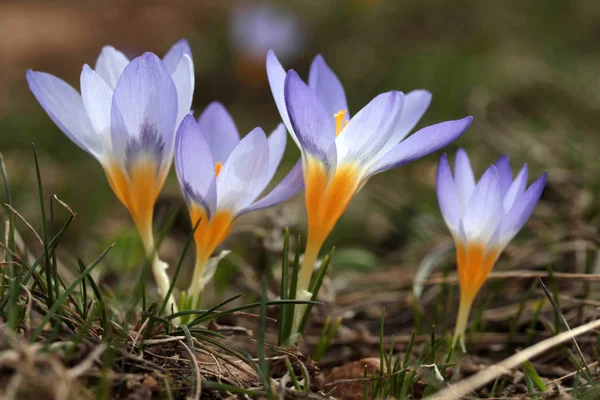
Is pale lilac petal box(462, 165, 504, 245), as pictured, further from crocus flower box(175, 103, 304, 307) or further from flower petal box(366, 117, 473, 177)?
crocus flower box(175, 103, 304, 307)

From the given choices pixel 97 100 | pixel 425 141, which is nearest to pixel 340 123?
pixel 425 141

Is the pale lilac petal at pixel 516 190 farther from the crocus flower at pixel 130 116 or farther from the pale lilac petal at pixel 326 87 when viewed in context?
the crocus flower at pixel 130 116

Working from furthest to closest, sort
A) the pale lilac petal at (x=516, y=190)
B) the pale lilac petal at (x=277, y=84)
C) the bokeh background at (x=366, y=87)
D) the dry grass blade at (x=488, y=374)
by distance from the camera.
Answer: the bokeh background at (x=366, y=87)
the pale lilac petal at (x=516, y=190)
the pale lilac petal at (x=277, y=84)
the dry grass blade at (x=488, y=374)

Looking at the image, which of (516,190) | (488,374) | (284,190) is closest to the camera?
(488,374)

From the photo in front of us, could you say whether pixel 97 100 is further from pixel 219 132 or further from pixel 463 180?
pixel 463 180

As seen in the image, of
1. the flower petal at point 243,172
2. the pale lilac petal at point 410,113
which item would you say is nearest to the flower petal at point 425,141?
the pale lilac petal at point 410,113

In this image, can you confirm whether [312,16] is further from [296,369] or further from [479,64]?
[296,369]

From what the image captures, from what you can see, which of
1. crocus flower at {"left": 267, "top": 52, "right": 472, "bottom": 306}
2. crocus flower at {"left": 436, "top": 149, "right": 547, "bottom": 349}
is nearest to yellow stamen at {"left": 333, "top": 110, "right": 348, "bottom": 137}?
crocus flower at {"left": 267, "top": 52, "right": 472, "bottom": 306}

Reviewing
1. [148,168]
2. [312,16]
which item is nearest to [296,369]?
[148,168]
